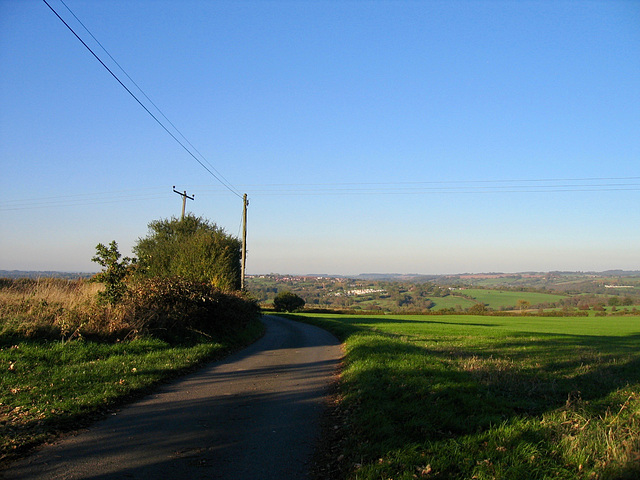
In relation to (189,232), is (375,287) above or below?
below

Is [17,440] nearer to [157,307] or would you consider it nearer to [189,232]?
[157,307]

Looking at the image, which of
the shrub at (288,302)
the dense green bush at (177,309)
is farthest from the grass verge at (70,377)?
the shrub at (288,302)

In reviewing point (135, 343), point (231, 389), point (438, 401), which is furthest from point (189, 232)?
point (438, 401)

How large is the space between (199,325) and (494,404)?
442 inches

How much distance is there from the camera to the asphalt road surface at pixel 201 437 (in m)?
4.55

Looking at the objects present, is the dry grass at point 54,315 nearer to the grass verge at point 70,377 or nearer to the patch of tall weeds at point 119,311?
the patch of tall weeds at point 119,311

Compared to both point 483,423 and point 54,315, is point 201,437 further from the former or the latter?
point 54,315

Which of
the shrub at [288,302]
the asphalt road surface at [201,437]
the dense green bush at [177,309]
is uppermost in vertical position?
the dense green bush at [177,309]

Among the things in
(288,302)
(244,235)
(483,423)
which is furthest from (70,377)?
(288,302)

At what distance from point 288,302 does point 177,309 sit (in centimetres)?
4607

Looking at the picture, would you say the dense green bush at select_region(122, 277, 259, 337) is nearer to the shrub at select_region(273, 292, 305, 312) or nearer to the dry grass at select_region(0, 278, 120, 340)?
the dry grass at select_region(0, 278, 120, 340)

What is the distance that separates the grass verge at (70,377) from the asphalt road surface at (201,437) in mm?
390

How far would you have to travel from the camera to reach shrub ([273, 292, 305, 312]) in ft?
198

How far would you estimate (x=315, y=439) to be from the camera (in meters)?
5.67
